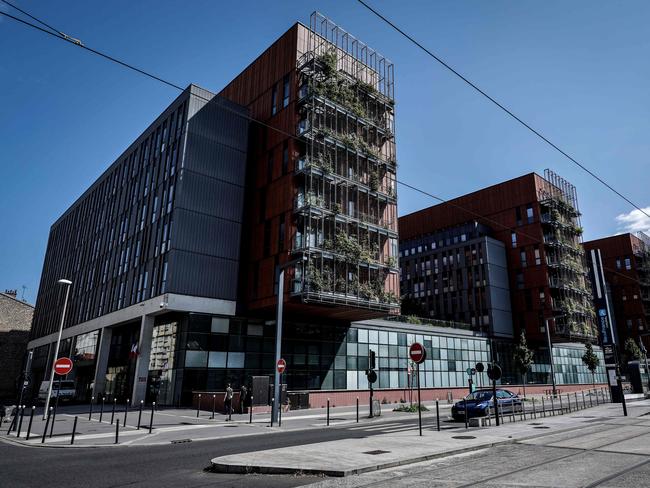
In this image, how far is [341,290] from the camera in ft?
114

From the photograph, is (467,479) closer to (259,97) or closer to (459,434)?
(459,434)

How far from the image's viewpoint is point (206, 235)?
121 feet

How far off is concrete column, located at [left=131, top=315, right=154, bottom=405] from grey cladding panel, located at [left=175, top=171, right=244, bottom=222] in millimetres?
9668

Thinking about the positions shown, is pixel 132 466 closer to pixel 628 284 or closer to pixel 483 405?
pixel 483 405

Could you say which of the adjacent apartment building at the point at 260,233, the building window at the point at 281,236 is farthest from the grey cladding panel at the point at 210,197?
the building window at the point at 281,236

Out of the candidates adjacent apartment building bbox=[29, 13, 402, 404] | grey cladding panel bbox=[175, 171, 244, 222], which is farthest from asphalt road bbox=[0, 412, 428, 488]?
grey cladding panel bbox=[175, 171, 244, 222]

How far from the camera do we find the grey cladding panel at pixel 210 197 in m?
36.5

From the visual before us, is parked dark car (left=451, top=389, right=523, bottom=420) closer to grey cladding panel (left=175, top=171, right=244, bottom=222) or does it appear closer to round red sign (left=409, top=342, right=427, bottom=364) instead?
round red sign (left=409, top=342, right=427, bottom=364)

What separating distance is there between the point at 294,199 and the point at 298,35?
15181 millimetres

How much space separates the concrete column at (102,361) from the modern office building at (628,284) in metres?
88.8

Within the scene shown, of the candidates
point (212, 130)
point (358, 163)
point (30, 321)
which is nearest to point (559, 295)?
point (358, 163)

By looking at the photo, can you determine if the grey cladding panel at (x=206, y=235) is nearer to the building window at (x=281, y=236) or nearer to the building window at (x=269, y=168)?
the building window at (x=281, y=236)

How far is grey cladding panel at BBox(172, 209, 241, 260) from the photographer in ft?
117

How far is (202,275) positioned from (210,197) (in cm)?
664
